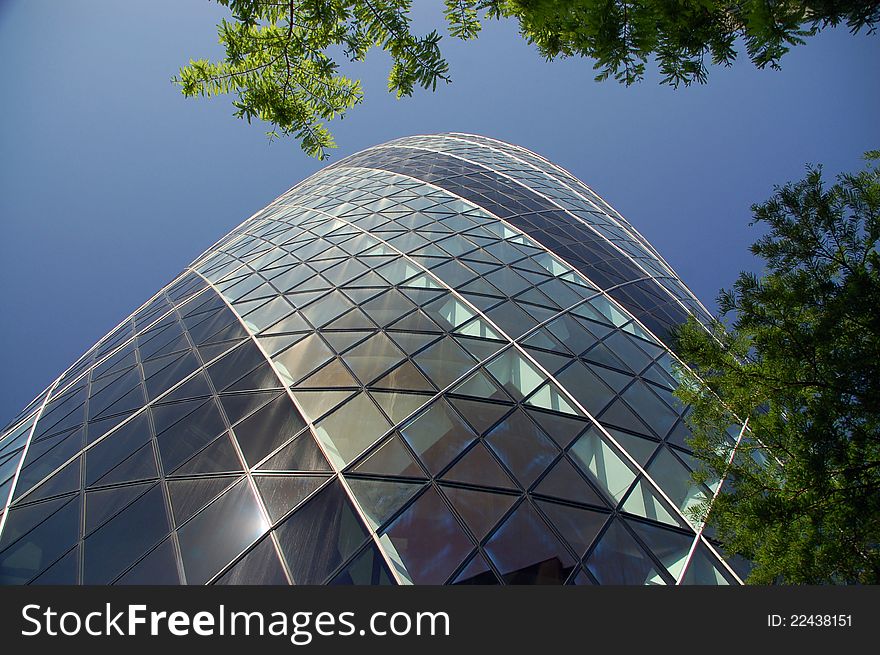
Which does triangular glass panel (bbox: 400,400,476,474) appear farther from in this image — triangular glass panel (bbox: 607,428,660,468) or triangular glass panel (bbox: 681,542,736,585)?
triangular glass panel (bbox: 681,542,736,585)

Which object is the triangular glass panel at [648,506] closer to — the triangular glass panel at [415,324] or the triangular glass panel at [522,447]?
the triangular glass panel at [522,447]

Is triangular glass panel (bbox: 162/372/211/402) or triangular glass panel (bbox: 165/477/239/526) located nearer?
triangular glass panel (bbox: 165/477/239/526)

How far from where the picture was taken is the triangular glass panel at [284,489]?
6775 mm

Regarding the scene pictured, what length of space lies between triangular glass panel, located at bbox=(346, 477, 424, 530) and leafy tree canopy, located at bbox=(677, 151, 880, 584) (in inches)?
185

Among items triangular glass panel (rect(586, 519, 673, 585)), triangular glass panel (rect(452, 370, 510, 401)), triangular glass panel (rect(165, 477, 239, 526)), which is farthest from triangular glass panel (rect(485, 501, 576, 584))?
triangular glass panel (rect(165, 477, 239, 526))

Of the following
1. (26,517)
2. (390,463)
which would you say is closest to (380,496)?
(390,463)

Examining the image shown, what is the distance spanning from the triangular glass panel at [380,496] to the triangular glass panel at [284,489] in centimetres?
70

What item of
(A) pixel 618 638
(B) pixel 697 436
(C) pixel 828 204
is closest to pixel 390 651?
(A) pixel 618 638

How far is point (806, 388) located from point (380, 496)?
21.0 feet

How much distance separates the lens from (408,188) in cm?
2034

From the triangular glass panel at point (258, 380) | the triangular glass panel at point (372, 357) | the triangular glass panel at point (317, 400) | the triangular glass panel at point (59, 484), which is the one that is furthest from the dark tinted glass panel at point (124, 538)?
the triangular glass panel at point (372, 357)

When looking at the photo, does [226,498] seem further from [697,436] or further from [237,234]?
[237,234]

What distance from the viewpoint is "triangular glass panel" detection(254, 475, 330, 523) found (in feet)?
22.2

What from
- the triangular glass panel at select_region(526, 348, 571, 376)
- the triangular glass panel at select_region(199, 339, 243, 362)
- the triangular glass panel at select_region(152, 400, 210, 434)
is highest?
the triangular glass panel at select_region(199, 339, 243, 362)
